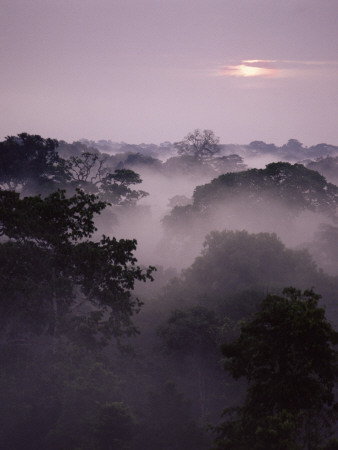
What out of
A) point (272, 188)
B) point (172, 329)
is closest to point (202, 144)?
point (272, 188)

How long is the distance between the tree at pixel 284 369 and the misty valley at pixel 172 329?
0.12ft

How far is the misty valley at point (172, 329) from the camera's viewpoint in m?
9.91

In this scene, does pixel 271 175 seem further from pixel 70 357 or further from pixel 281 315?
pixel 281 315

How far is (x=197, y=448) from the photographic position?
18.5 m

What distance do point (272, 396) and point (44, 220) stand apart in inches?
509

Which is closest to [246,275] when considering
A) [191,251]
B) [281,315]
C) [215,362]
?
[215,362]

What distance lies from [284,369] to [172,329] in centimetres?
1639

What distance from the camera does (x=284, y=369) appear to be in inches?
381

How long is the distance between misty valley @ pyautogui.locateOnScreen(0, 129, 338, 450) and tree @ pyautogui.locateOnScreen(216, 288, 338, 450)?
4cm

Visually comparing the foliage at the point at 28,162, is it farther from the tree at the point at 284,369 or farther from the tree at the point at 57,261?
the tree at the point at 284,369

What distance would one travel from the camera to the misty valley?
991 centimetres

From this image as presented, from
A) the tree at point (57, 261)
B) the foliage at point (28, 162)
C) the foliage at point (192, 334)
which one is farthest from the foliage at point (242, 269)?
the foliage at point (28, 162)

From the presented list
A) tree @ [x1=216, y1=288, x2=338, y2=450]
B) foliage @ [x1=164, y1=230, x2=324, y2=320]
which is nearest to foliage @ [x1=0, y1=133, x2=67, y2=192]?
foliage @ [x1=164, y1=230, x2=324, y2=320]

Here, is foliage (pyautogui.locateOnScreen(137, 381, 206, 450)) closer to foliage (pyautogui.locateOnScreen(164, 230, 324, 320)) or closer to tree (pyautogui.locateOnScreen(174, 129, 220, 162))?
foliage (pyautogui.locateOnScreen(164, 230, 324, 320))
